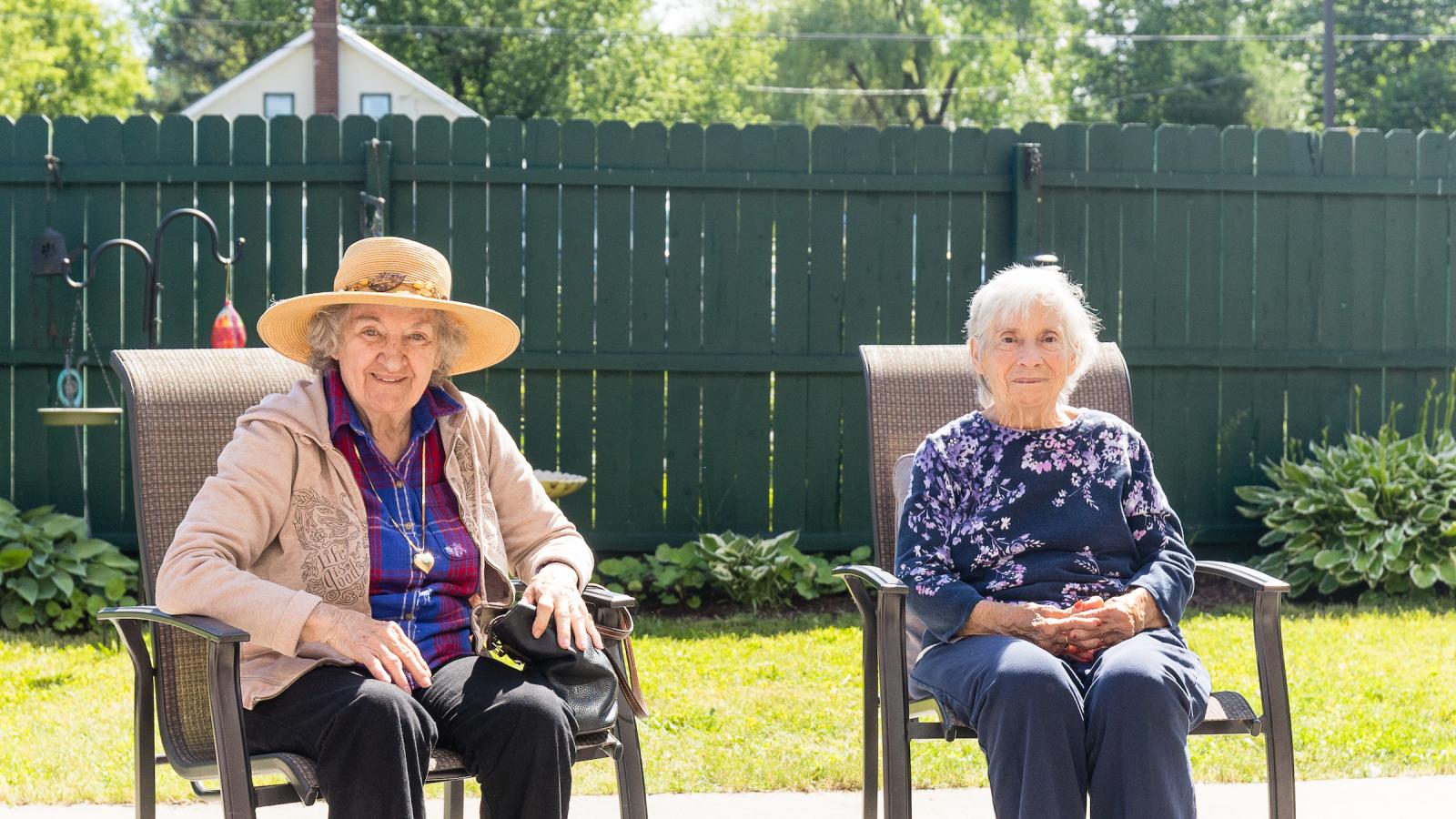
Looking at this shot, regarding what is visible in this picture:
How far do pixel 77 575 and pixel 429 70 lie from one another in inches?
1010

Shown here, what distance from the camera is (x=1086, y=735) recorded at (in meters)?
2.31

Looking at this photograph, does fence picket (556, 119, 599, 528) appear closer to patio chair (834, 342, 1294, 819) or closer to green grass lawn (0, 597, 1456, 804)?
green grass lawn (0, 597, 1456, 804)

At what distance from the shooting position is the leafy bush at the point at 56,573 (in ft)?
16.3

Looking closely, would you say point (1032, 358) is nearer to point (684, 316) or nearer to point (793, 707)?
point (793, 707)

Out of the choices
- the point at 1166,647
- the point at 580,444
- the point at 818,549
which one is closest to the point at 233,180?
the point at 580,444

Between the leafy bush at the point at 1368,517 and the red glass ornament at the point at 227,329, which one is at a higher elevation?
the red glass ornament at the point at 227,329

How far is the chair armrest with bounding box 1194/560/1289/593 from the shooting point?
8.23 feet

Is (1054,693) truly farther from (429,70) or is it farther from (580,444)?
(429,70)

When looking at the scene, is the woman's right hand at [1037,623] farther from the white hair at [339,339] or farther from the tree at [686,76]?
the tree at [686,76]

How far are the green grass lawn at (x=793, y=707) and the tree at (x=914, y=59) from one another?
27.2 meters

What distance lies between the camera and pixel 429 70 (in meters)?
29.3

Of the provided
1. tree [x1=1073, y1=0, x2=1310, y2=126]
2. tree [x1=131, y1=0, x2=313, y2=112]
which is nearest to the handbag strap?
tree [x1=1073, y1=0, x2=1310, y2=126]

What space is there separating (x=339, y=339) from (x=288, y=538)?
380 millimetres

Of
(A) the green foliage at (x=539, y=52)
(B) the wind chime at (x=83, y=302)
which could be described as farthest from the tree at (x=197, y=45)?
(B) the wind chime at (x=83, y=302)
